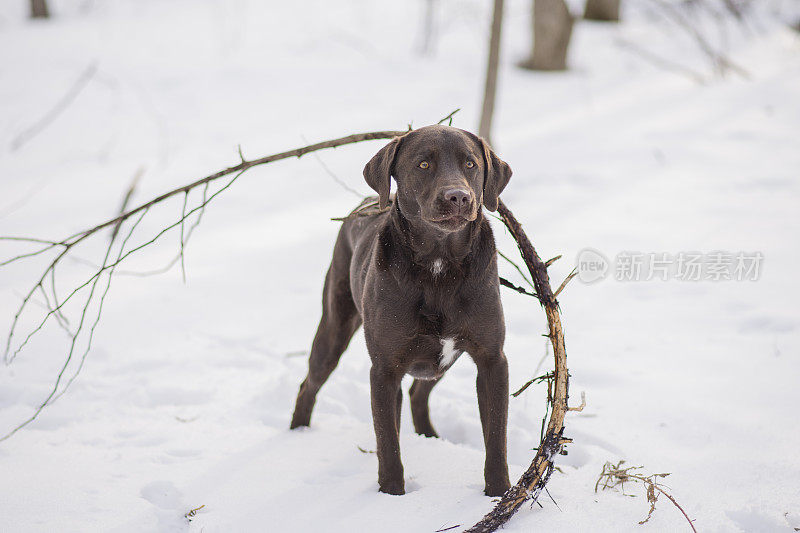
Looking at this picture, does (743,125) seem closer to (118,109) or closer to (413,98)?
(413,98)

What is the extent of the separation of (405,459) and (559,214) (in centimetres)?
426

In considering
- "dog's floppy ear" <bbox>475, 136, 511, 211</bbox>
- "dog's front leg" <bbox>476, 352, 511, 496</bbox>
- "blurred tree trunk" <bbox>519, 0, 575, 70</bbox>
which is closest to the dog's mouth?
"dog's floppy ear" <bbox>475, 136, 511, 211</bbox>

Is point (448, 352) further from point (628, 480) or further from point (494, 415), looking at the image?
point (628, 480)

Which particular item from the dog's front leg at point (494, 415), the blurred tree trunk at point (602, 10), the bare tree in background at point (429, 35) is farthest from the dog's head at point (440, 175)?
the blurred tree trunk at point (602, 10)

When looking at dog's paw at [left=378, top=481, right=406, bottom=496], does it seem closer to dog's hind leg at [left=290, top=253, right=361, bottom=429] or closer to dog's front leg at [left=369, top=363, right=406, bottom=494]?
dog's front leg at [left=369, top=363, right=406, bottom=494]

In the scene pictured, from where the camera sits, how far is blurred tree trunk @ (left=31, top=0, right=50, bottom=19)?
14414 millimetres

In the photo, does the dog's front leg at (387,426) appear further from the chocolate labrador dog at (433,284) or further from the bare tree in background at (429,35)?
the bare tree in background at (429,35)

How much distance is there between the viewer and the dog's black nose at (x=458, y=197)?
8.02 ft

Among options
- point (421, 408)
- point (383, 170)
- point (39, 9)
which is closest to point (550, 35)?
point (421, 408)

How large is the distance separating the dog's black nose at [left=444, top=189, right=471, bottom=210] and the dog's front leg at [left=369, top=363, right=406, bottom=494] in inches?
31.7

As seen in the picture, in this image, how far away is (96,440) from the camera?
11.4 feet

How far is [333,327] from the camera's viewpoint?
3.46m

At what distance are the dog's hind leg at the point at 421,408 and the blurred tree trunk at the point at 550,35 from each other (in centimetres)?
871

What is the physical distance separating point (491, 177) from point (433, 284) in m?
0.55
